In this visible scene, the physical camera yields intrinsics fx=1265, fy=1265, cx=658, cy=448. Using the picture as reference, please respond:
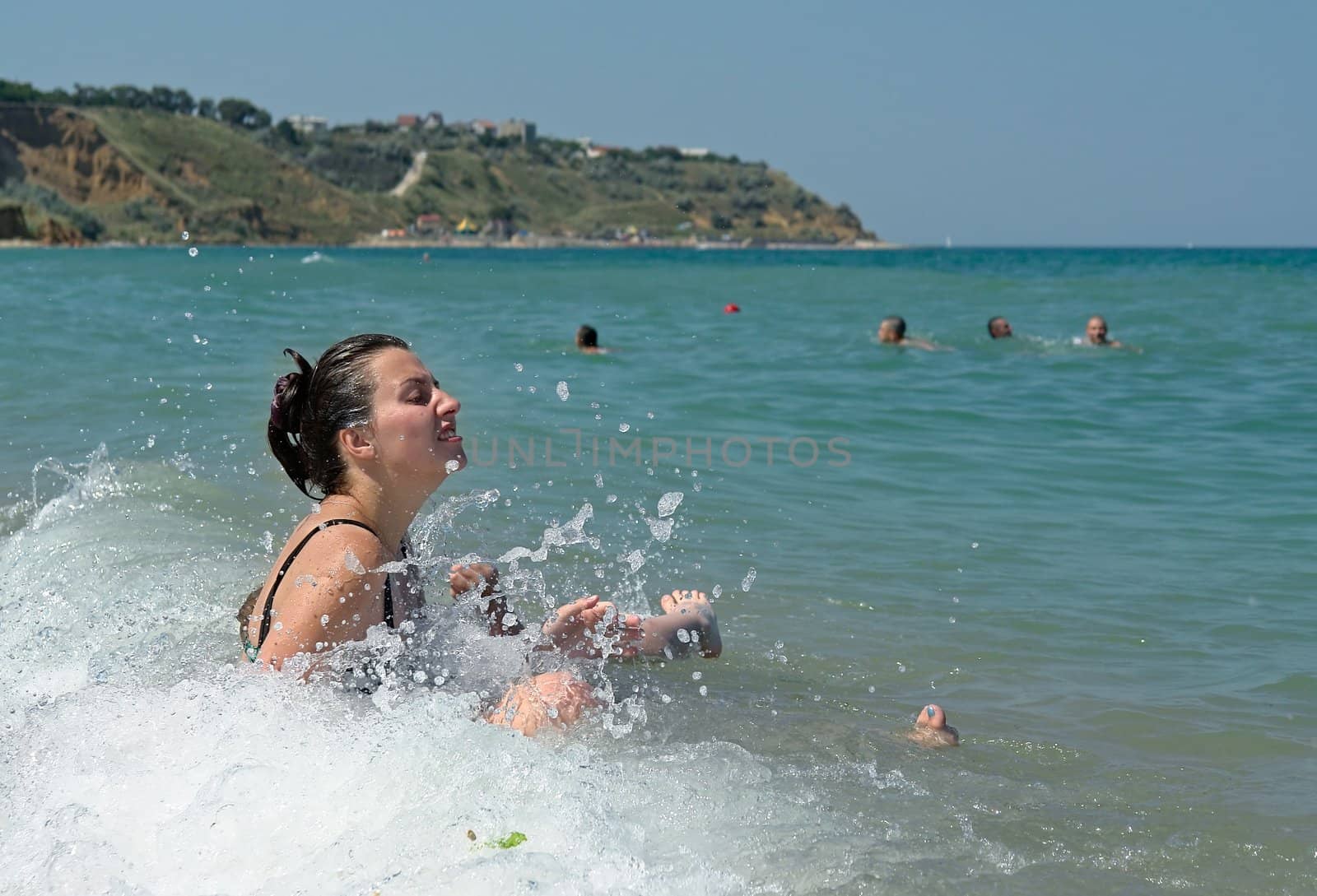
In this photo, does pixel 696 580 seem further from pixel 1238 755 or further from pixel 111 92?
pixel 111 92

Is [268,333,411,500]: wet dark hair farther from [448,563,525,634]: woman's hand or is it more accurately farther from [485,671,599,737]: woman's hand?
[485,671,599,737]: woman's hand

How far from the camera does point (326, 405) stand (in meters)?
3.48

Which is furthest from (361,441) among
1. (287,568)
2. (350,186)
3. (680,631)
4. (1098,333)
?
(350,186)

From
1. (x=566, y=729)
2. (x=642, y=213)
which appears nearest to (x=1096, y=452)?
(x=566, y=729)

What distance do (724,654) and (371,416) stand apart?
2.14 m

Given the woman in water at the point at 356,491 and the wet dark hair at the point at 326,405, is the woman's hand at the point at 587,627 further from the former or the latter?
the wet dark hair at the point at 326,405

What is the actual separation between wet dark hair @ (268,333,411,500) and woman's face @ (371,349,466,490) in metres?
0.04

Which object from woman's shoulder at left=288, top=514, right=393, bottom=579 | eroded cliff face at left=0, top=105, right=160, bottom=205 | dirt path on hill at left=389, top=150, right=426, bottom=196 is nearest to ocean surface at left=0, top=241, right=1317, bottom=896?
woman's shoulder at left=288, top=514, right=393, bottom=579

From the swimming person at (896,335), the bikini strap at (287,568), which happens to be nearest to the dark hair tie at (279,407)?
the bikini strap at (287,568)

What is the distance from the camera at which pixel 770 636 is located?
5328mm

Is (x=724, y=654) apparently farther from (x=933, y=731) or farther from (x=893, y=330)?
(x=893, y=330)

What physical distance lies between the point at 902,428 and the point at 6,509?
22.6ft

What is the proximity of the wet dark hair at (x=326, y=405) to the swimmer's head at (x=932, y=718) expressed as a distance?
6.74 feet

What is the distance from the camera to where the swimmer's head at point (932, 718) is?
A: 4.19 m
